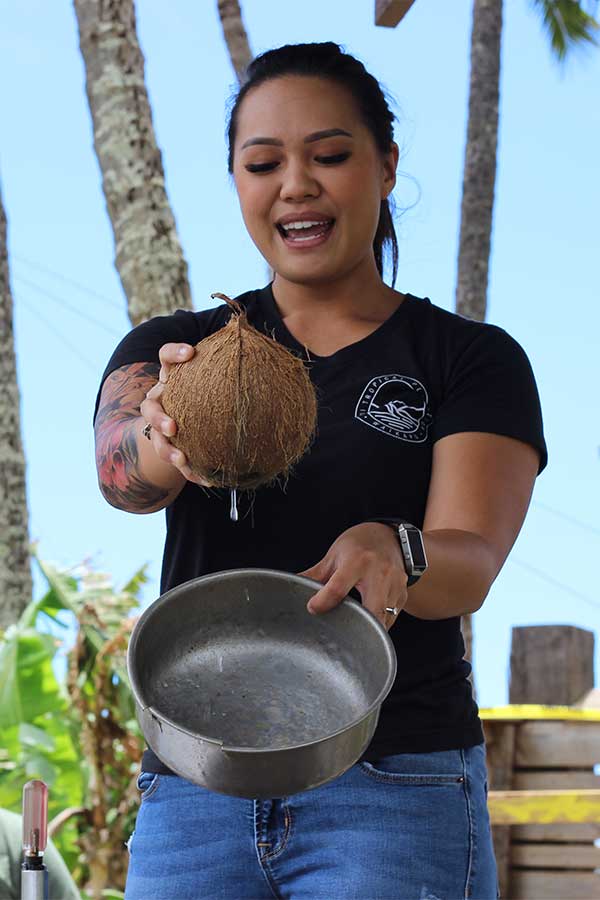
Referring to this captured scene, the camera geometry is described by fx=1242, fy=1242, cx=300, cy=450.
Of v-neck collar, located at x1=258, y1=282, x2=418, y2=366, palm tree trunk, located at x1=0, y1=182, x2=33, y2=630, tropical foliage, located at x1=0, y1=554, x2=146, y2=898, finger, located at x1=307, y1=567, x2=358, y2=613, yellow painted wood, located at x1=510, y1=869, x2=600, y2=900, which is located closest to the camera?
finger, located at x1=307, y1=567, x2=358, y2=613

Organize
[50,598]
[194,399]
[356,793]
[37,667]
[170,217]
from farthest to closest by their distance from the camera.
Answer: [50,598] → [37,667] → [170,217] → [356,793] → [194,399]

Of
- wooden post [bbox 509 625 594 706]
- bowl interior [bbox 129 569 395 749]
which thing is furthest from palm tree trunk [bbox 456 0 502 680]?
bowl interior [bbox 129 569 395 749]

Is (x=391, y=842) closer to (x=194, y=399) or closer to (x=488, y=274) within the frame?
(x=194, y=399)

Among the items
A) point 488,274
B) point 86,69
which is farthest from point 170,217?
point 488,274

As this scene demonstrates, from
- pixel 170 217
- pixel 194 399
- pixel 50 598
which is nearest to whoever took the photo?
pixel 194 399

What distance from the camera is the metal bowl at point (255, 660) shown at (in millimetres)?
1635

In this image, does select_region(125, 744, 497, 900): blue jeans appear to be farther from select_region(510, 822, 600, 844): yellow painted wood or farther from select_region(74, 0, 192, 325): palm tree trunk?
select_region(74, 0, 192, 325): palm tree trunk

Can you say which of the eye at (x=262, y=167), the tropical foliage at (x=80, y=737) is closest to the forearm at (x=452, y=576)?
the eye at (x=262, y=167)

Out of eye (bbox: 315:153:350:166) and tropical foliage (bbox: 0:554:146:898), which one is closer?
eye (bbox: 315:153:350:166)

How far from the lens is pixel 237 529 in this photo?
1.91 meters

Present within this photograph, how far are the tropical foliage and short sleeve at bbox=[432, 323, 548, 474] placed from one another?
3.49 meters

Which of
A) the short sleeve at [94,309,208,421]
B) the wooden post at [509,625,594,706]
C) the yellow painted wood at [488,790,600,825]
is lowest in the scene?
the yellow painted wood at [488,790,600,825]

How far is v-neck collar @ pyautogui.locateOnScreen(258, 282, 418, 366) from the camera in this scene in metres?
2.04

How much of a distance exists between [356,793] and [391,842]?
8 cm
